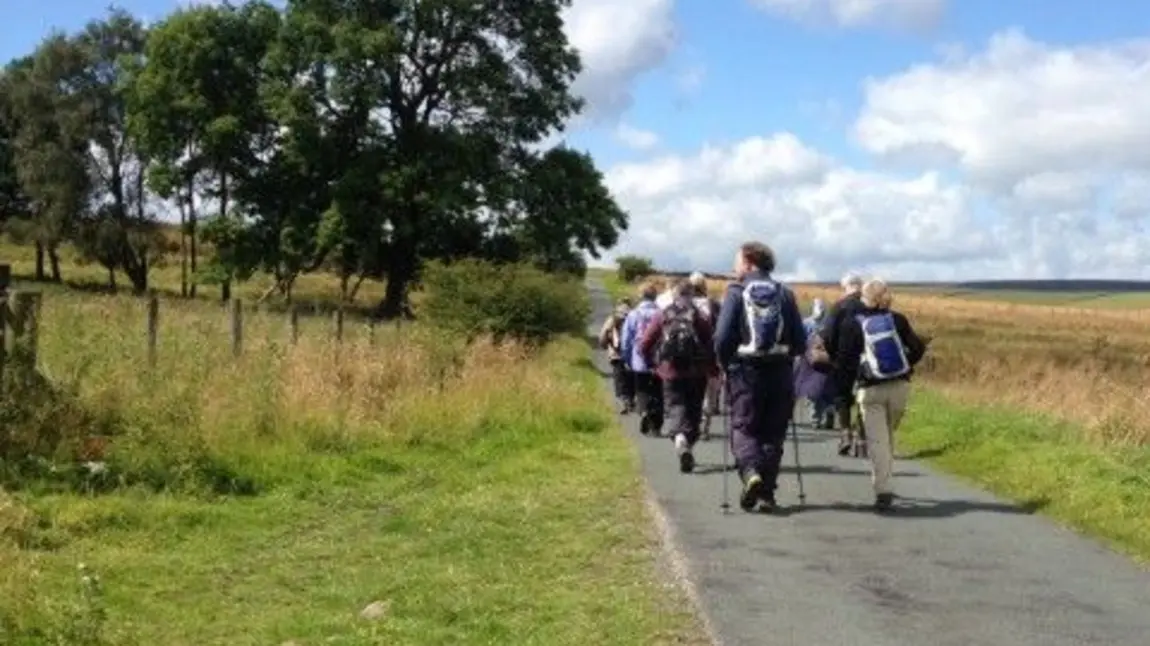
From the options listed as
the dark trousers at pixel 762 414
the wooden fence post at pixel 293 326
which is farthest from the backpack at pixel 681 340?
the wooden fence post at pixel 293 326

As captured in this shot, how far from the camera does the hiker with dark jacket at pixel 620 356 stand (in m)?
20.3

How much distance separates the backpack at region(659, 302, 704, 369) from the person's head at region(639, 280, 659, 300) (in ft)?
12.6

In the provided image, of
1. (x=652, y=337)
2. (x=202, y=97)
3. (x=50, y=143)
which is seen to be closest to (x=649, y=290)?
(x=652, y=337)

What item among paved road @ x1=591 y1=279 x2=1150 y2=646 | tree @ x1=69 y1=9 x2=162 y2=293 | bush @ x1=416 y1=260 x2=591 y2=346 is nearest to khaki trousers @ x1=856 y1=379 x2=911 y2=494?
paved road @ x1=591 y1=279 x2=1150 y2=646

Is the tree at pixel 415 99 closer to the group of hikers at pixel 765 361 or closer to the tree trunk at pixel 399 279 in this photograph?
the tree trunk at pixel 399 279

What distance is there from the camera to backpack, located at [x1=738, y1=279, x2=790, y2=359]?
11.1 m

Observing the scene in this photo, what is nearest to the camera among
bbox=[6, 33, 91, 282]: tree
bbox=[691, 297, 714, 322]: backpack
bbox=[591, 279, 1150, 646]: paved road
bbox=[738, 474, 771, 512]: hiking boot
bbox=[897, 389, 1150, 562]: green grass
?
bbox=[591, 279, 1150, 646]: paved road

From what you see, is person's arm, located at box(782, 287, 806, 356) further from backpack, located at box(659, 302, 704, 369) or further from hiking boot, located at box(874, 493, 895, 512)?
backpack, located at box(659, 302, 704, 369)

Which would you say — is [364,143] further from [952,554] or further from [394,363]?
[952,554]

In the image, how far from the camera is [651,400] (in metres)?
17.7

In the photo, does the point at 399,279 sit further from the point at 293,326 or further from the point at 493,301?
the point at 293,326

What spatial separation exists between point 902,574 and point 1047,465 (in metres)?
5.28

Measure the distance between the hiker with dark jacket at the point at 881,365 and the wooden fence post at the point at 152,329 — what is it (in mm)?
7313

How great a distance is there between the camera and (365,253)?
4759cm
